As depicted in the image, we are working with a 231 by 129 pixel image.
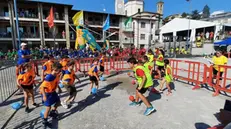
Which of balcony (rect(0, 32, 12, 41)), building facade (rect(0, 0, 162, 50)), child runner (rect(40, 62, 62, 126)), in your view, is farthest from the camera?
building facade (rect(0, 0, 162, 50))

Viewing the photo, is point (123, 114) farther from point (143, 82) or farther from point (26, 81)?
point (26, 81)

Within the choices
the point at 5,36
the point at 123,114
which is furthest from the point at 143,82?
the point at 5,36

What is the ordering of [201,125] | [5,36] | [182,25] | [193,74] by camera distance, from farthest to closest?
[182,25] → [5,36] → [193,74] → [201,125]

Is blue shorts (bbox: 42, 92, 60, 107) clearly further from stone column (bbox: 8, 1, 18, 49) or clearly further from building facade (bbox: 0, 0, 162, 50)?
stone column (bbox: 8, 1, 18, 49)

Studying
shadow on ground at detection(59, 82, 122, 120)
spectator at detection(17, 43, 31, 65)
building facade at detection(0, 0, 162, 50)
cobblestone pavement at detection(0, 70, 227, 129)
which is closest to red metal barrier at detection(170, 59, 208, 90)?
cobblestone pavement at detection(0, 70, 227, 129)

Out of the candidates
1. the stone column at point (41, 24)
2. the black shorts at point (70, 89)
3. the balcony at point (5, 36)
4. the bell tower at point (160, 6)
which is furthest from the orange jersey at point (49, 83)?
the bell tower at point (160, 6)

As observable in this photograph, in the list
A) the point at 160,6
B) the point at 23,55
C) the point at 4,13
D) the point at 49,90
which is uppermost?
the point at 160,6

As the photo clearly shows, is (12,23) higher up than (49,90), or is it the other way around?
(12,23)

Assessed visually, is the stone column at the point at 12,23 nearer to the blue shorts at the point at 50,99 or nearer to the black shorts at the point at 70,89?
the black shorts at the point at 70,89

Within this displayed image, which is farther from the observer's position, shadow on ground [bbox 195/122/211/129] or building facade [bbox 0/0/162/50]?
building facade [bbox 0/0/162/50]

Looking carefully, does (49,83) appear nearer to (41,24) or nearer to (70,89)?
(70,89)

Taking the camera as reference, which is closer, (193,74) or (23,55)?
(23,55)

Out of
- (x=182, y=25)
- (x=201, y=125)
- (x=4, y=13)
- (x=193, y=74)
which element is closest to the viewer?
(x=201, y=125)

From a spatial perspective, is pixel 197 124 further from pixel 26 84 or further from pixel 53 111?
pixel 26 84
